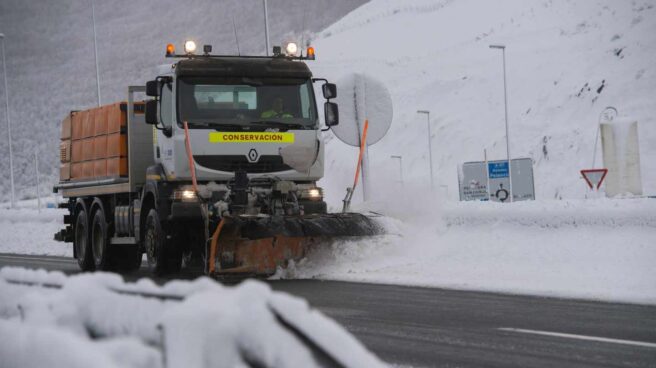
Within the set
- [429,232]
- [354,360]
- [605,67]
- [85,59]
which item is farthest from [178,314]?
[85,59]

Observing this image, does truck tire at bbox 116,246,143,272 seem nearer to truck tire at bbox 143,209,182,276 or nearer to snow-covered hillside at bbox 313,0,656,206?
truck tire at bbox 143,209,182,276

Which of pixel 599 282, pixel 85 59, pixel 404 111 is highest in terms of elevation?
pixel 85 59

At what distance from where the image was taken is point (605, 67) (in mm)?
55719

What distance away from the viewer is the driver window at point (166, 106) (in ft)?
47.3

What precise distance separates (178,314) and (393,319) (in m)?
6.70

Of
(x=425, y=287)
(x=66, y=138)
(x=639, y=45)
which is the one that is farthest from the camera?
(x=639, y=45)

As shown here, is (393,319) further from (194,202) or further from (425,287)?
(194,202)

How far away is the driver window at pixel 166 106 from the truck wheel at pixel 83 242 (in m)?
4.17

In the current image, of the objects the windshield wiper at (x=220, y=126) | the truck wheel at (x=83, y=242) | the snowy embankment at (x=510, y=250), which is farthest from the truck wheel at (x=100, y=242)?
the snowy embankment at (x=510, y=250)

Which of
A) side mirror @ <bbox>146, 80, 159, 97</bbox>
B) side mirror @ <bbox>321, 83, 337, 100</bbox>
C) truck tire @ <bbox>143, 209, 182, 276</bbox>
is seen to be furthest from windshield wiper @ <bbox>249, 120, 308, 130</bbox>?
truck tire @ <bbox>143, 209, 182, 276</bbox>

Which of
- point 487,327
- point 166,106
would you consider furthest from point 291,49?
point 487,327

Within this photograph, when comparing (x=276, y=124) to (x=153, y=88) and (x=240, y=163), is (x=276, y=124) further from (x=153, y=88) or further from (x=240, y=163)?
(x=153, y=88)

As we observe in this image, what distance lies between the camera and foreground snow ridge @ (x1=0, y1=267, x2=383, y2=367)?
2.67m

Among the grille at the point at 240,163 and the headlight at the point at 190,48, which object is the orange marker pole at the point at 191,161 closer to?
the grille at the point at 240,163
